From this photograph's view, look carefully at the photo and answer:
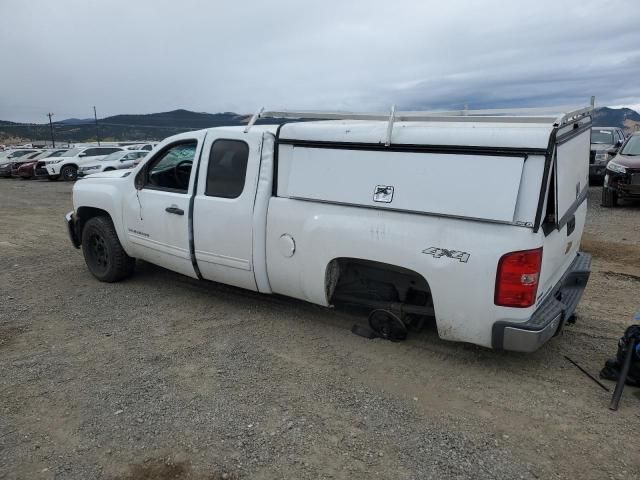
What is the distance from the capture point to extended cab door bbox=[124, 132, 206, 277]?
4891mm

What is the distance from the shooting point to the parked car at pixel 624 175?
10.7 meters

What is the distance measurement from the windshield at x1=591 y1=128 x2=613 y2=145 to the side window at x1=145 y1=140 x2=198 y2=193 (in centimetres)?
1490

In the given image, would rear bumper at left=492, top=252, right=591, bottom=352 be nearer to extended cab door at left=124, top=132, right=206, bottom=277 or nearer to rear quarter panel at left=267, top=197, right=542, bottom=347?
rear quarter panel at left=267, top=197, right=542, bottom=347

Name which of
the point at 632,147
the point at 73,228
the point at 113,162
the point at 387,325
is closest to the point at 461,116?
the point at 387,325

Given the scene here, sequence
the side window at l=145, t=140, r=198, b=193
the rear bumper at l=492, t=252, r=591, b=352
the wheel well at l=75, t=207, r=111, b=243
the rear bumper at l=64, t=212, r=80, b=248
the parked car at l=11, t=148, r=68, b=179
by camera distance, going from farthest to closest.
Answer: the parked car at l=11, t=148, r=68, b=179, the rear bumper at l=64, t=212, r=80, b=248, the wheel well at l=75, t=207, r=111, b=243, the side window at l=145, t=140, r=198, b=193, the rear bumper at l=492, t=252, r=591, b=352

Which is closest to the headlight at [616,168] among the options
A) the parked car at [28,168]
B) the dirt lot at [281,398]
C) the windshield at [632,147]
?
the windshield at [632,147]

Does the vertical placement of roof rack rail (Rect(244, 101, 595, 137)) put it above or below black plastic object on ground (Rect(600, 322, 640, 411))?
above

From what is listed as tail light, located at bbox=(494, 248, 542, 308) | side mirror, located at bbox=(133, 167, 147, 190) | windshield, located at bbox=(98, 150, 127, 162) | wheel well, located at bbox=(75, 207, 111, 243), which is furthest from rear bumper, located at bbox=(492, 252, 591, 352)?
windshield, located at bbox=(98, 150, 127, 162)

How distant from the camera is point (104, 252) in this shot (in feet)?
19.4

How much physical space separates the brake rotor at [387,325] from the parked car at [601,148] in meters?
11.3

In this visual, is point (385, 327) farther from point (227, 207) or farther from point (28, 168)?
point (28, 168)

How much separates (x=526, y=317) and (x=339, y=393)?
4.48 ft

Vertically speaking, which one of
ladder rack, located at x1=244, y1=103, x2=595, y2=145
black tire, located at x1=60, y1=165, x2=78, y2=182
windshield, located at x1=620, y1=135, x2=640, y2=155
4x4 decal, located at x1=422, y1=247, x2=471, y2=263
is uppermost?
ladder rack, located at x1=244, y1=103, x2=595, y2=145

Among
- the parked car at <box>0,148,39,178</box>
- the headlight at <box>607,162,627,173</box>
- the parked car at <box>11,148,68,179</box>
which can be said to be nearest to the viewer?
the headlight at <box>607,162,627,173</box>
